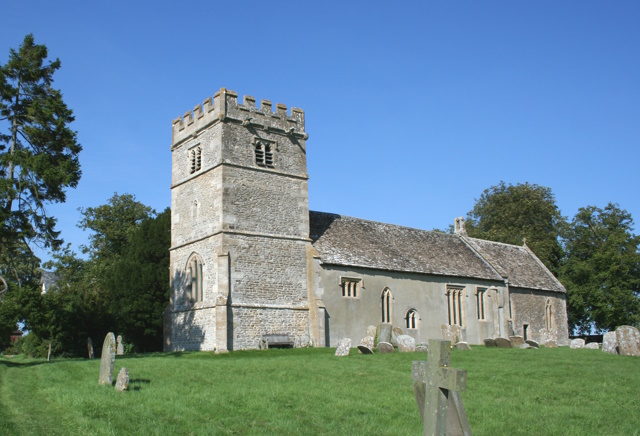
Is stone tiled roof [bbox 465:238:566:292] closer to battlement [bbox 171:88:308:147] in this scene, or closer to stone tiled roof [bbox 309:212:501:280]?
stone tiled roof [bbox 309:212:501:280]

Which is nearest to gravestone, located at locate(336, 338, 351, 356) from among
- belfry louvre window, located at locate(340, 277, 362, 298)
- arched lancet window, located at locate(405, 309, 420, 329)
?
belfry louvre window, located at locate(340, 277, 362, 298)

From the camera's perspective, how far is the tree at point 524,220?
53281mm

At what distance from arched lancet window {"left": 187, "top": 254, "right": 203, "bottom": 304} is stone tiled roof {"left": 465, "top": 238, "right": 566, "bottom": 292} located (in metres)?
19.5

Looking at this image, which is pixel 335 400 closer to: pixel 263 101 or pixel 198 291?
pixel 198 291

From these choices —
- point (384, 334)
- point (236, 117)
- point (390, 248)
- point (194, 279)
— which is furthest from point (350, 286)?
point (236, 117)

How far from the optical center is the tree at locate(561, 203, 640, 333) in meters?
45.6

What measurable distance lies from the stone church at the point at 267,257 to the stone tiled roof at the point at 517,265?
248 inches

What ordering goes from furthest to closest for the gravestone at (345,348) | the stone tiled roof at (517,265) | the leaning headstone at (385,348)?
the stone tiled roof at (517,265) < the leaning headstone at (385,348) < the gravestone at (345,348)

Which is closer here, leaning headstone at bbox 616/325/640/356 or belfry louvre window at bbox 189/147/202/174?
leaning headstone at bbox 616/325/640/356

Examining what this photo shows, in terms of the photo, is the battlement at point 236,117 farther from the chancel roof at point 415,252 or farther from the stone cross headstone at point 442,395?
the stone cross headstone at point 442,395

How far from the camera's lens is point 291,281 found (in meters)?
29.8

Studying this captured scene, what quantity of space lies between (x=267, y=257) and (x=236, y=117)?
22.4 ft

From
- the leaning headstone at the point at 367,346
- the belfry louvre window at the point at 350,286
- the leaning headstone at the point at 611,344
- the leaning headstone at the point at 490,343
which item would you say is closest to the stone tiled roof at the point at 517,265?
the leaning headstone at the point at 490,343

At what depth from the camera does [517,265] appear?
43625 millimetres
